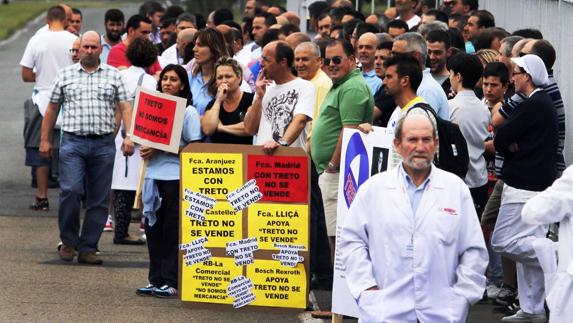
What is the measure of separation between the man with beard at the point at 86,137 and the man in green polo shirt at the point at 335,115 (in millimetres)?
2307

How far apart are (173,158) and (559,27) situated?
418 centimetres

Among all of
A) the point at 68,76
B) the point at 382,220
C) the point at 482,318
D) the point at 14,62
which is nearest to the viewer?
the point at 382,220

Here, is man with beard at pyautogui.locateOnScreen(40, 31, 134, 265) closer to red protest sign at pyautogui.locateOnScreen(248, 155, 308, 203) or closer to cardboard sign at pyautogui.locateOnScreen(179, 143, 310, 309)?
cardboard sign at pyautogui.locateOnScreen(179, 143, 310, 309)

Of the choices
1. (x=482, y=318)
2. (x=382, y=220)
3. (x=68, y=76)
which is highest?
(x=68, y=76)

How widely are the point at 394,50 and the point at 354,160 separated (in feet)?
6.11

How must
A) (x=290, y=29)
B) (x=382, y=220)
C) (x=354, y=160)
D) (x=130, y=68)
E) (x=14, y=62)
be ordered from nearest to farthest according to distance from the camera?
1. (x=382, y=220)
2. (x=354, y=160)
3. (x=130, y=68)
4. (x=290, y=29)
5. (x=14, y=62)

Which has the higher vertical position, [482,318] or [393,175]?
[393,175]

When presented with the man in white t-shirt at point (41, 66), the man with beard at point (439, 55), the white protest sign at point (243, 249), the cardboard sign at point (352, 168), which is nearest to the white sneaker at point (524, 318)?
the cardboard sign at point (352, 168)

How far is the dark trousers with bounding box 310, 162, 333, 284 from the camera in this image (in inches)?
465

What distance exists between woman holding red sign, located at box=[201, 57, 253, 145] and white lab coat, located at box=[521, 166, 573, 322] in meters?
4.39

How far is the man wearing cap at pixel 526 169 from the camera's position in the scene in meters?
10.3

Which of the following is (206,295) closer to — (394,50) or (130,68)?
(394,50)

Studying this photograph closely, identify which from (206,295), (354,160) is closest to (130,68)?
(206,295)

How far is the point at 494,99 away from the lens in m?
11.4
